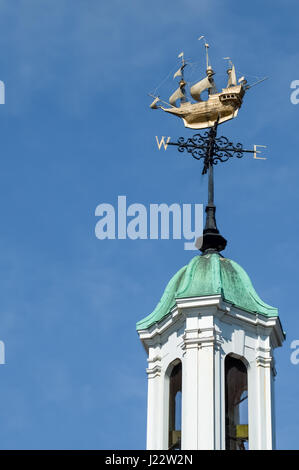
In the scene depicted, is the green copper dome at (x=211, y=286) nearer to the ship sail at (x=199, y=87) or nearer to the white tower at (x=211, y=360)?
the white tower at (x=211, y=360)

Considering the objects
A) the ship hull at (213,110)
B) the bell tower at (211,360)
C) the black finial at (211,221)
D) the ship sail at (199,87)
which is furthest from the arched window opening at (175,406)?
the ship sail at (199,87)

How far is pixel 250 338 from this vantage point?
45.2m

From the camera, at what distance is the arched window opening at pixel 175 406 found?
44375 mm

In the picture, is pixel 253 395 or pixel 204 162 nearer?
pixel 253 395

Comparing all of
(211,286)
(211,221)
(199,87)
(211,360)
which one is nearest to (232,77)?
(199,87)

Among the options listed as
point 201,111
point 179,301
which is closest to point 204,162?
point 201,111

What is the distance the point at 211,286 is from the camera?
45281 millimetres

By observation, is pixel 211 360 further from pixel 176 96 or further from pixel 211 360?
pixel 176 96
